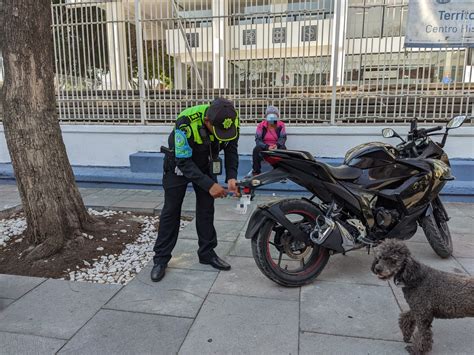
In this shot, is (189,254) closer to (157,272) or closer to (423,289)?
(157,272)

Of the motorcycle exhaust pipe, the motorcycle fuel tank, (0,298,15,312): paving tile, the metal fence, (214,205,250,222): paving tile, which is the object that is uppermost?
the metal fence

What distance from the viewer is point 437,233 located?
147 inches

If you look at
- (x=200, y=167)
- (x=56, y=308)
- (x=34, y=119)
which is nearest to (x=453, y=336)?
(x=200, y=167)

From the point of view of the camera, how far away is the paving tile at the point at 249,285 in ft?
10.4

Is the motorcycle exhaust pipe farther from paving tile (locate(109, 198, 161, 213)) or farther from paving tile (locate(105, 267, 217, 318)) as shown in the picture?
paving tile (locate(109, 198, 161, 213))

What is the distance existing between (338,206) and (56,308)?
2353mm

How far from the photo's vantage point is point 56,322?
2.79 metres

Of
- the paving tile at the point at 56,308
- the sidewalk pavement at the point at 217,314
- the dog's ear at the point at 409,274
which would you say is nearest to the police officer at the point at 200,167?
the sidewalk pavement at the point at 217,314

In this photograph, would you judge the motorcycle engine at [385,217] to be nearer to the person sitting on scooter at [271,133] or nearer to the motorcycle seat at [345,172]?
the motorcycle seat at [345,172]

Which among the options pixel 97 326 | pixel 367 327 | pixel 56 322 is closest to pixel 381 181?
pixel 367 327

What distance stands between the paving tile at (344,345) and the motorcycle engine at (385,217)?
43.8 inches

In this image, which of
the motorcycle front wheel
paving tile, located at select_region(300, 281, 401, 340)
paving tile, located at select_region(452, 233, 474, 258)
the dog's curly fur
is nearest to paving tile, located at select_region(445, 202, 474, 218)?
paving tile, located at select_region(452, 233, 474, 258)

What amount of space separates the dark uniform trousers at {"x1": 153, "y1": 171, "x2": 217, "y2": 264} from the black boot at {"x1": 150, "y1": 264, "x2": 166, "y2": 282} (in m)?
0.04

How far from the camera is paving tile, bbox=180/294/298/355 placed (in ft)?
8.12
